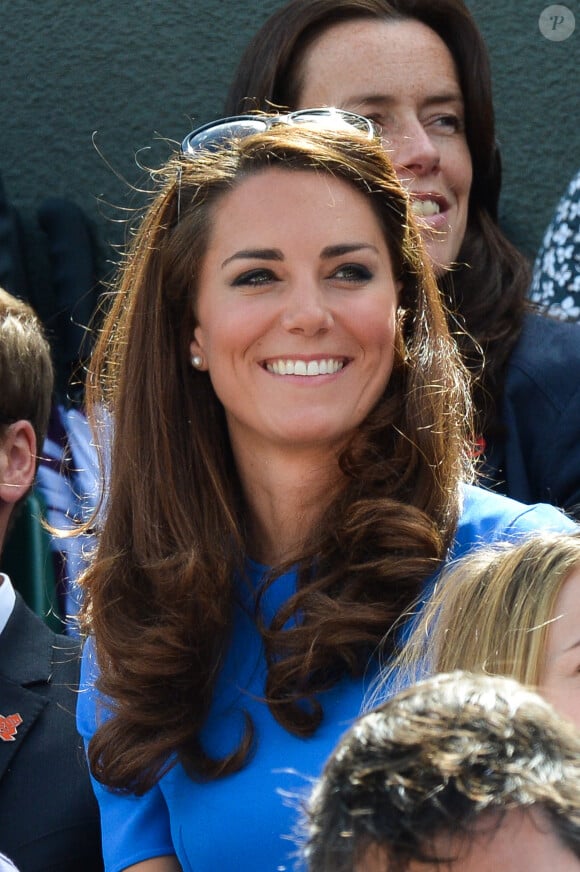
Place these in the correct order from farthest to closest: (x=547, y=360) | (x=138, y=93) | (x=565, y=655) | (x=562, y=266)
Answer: (x=138, y=93), (x=562, y=266), (x=547, y=360), (x=565, y=655)

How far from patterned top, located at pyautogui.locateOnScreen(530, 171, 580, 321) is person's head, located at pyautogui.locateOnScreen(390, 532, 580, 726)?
114cm

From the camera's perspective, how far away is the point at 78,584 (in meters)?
→ 2.01

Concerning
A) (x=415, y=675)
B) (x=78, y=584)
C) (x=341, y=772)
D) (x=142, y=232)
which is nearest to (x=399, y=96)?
(x=142, y=232)

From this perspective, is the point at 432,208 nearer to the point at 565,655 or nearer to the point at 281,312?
the point at 281,312

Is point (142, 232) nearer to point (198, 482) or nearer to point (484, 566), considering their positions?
point (198, 482)

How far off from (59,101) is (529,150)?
1.19 metres

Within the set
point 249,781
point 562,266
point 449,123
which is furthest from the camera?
point 562,266

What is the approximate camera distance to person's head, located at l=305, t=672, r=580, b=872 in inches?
30.2

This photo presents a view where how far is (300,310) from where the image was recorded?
1.84m

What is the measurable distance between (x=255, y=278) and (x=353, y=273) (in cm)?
→ 14

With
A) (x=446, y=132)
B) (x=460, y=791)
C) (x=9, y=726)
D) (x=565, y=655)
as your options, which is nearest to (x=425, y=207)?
(x=446, y=132)

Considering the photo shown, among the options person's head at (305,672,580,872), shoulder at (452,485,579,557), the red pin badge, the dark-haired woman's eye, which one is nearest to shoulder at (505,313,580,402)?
shoulder at (452,485,579,557)

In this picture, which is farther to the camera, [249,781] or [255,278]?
[255,278]

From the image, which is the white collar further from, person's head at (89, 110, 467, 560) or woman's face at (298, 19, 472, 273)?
woman's face at (298, 19, 472, 273)
